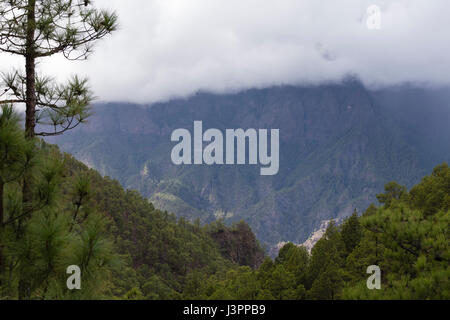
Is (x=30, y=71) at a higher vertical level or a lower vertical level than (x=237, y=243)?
higher

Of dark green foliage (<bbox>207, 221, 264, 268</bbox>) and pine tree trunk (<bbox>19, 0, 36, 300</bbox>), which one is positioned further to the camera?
dark green foliage (<bbox>207, 221, 264, 268</bbox>)

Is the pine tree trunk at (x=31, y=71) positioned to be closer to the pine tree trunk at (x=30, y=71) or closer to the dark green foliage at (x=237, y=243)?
the pine tree trunk at (x=30, y=71)

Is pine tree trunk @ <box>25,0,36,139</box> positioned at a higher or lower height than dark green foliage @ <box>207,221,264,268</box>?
higher

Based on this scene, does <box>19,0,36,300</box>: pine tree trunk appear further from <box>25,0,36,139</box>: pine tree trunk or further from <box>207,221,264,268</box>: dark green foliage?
<box>207,221,264,268</box>: dark green foliage

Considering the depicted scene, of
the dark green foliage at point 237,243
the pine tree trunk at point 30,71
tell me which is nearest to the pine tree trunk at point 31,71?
the pine tree trunk at point 30,71

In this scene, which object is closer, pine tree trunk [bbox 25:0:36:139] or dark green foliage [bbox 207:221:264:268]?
pine tree trunk [bbox 25:0:36:139]

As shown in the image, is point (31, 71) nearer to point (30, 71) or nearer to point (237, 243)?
point (30, 71)

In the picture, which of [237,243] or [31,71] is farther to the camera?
[237,243]

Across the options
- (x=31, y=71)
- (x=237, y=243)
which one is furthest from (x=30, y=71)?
(x=237, y=243)

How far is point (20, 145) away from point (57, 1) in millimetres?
3515

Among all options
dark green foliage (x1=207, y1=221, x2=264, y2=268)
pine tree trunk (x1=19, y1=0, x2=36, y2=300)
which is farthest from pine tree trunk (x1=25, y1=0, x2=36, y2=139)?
dark green foliage (x1=207, y1=221, x2=264, y2=268)

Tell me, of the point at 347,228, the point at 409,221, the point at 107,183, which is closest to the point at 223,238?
the point at 107,183
